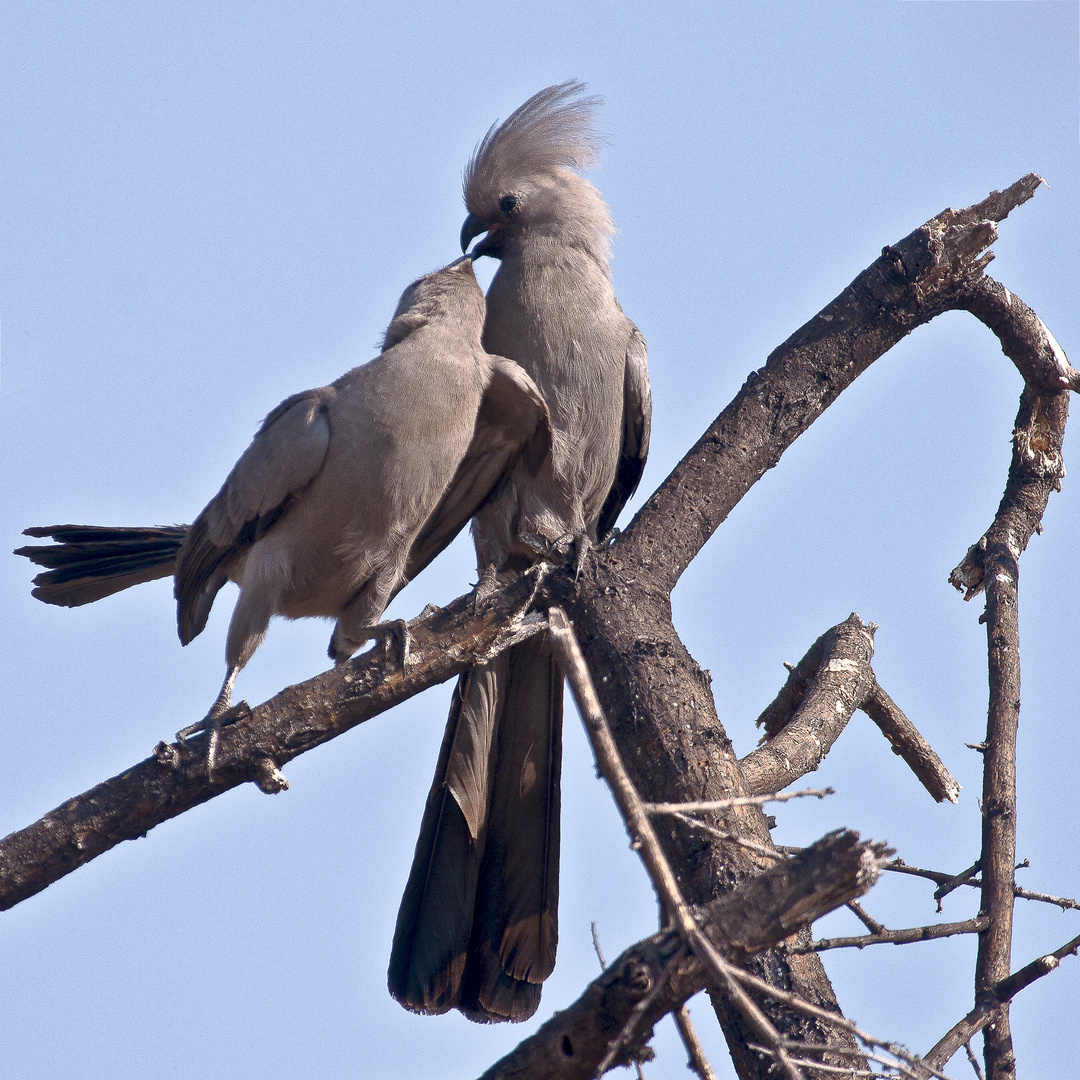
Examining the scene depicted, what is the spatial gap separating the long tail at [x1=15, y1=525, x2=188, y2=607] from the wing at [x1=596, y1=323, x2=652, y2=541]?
205cm

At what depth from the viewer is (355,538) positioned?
4297 mm

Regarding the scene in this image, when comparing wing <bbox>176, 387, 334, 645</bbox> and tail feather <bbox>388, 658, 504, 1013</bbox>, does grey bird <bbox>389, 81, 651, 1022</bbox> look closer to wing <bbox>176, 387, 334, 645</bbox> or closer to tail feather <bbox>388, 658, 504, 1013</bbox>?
tail feather <bbox>388, 658, 504, 1013</bbox>

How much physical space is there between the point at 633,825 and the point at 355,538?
8.15 feet

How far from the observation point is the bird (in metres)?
4.21

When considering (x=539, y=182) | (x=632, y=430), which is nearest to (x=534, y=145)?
(x=539, y=182)

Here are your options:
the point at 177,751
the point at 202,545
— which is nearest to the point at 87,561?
the point at 202,545

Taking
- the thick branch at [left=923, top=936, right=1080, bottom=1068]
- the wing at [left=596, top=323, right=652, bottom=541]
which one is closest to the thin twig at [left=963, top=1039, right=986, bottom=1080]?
the thick branch at [left=923, top=936, right=1080, bottom=1068]

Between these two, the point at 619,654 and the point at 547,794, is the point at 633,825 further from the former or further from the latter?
the point at 547,794

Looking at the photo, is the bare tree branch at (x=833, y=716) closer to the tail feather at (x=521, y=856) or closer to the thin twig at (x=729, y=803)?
the tail feather at (x=521, y=856)

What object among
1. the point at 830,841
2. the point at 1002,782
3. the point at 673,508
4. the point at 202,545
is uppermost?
the point at 202,545

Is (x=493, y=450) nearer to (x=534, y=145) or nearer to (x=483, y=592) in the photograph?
(x=483, y=592)

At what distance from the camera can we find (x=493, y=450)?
4816 millimetres

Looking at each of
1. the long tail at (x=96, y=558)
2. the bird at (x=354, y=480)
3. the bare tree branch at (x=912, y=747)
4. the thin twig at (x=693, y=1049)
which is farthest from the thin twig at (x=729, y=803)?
the long tail at (x=96, y=558)

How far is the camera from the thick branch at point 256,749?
3.29 meters
